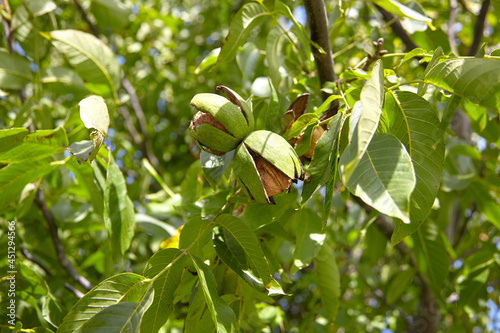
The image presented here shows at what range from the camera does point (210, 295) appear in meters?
0.88

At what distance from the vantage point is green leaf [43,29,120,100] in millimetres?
1465

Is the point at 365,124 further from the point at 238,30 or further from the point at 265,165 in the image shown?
the point at 238,30

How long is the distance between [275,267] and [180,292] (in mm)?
286

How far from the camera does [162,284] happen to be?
0.97 meters

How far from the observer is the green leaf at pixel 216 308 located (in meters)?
0.84

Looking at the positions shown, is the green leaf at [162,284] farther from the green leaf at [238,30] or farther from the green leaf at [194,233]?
the green leaf at [238,30]

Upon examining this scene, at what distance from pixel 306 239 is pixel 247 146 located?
1.41 ft

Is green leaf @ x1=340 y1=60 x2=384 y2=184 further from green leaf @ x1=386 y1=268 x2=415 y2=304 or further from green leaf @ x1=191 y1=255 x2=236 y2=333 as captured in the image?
green leaf @ x1=386 y1=268 x2=415 y2=304

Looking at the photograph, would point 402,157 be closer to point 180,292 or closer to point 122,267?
point 180,292

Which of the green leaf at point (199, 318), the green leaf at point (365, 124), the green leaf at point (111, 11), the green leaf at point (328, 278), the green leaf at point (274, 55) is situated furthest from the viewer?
the green leaf at point (111, 11)

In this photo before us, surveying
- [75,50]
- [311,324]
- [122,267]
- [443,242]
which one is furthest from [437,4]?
[122,267]

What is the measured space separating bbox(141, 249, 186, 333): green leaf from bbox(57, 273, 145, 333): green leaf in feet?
0.15

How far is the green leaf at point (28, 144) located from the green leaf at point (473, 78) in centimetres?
104

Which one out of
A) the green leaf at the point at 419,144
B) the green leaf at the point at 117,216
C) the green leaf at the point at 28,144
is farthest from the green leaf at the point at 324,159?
the green leaf at the point at 28,144
